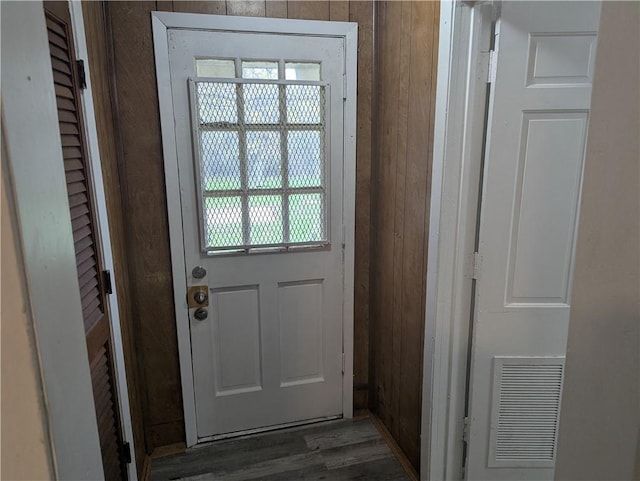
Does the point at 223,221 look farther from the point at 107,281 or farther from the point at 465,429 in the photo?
the point at 465,429

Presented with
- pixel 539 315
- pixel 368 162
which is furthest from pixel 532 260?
pixel 368 162

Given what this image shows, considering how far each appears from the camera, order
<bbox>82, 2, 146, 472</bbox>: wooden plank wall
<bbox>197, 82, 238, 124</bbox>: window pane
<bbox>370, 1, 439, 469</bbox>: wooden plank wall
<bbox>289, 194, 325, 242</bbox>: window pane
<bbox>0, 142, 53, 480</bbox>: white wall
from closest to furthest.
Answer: <bbox>0, 142, 53, 480</bbox>: white wall
<bbox>82, 2, 146, 472</bbox>: wooden plank wall
<bbox>370, 1, 439, 469</bbox>: wooden plank wall
<bbox>197, 82, 238, 124</bbox>: window pane
<bbox>289, 194, 325, 242</bbox>: window pane

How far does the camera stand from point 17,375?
0.42 metres

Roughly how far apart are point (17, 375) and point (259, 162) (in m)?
1.80

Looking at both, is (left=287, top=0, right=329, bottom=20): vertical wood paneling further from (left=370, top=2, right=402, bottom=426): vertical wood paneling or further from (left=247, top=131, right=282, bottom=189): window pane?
(left=247, top=131, right=282, bottom=189): window pane

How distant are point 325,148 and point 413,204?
57 cm

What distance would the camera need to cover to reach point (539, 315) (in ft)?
5.60

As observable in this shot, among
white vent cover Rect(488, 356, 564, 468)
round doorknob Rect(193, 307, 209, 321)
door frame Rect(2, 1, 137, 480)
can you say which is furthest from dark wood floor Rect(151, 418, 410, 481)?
door frame Rect(2, 1, 137, 480)

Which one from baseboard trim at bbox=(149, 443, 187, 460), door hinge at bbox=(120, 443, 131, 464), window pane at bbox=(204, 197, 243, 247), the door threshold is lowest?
baseboard trim at bbox=(149, 443, 187, 460)

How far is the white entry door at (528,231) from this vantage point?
151 cm

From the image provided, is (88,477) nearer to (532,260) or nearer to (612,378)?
(612,378)

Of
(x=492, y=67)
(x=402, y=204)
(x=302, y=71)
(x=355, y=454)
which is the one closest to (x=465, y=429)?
(x=355, y=454)

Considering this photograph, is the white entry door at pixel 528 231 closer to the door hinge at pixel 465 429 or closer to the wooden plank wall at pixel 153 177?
the door hinge at pixel 465 429

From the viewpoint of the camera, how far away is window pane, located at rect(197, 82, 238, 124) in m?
2.03
